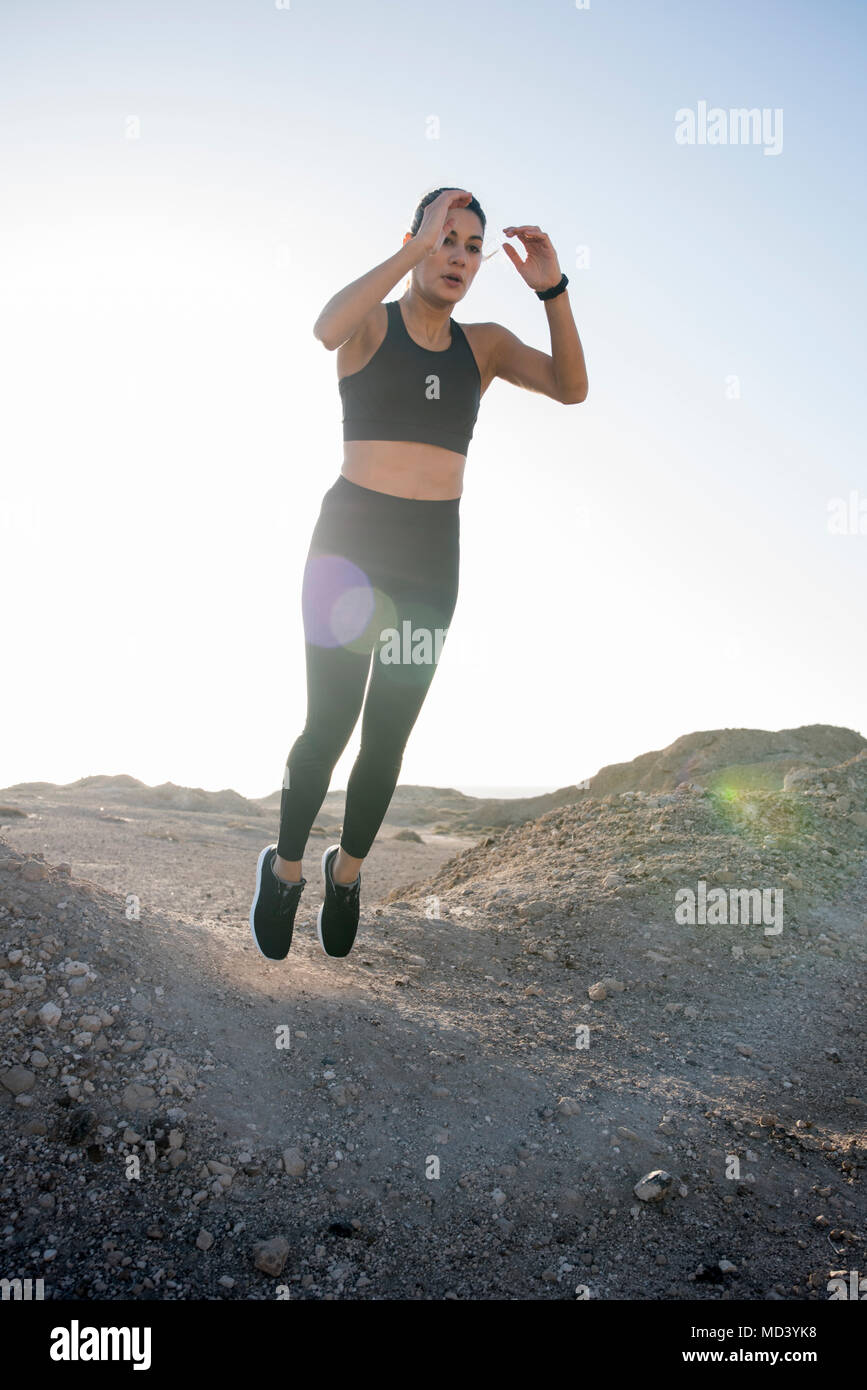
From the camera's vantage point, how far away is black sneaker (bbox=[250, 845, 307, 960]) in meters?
4.12

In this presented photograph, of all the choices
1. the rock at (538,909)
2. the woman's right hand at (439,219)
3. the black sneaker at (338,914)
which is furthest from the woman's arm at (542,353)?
the rock at (538,909)

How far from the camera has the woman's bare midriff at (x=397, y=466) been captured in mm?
3695

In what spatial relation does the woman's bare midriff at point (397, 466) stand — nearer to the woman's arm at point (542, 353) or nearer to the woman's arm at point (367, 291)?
the woman's arm at point (367, 291)

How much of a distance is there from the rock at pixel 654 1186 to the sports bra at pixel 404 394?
10.5ft

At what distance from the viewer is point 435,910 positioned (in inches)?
262

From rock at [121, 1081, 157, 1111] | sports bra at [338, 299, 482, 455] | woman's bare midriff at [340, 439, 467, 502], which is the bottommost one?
rock at [121, 1081, 157, 1111]

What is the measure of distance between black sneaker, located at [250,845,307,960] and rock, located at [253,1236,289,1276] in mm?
1497

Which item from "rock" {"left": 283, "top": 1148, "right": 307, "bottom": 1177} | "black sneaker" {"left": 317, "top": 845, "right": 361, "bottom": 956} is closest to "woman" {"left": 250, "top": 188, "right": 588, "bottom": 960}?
"black sneaker" {"left": 317, "top": 845, "right": 361, "bottom": 956}

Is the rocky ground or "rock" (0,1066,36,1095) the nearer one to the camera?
the rocky ground

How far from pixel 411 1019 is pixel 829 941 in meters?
3.38
